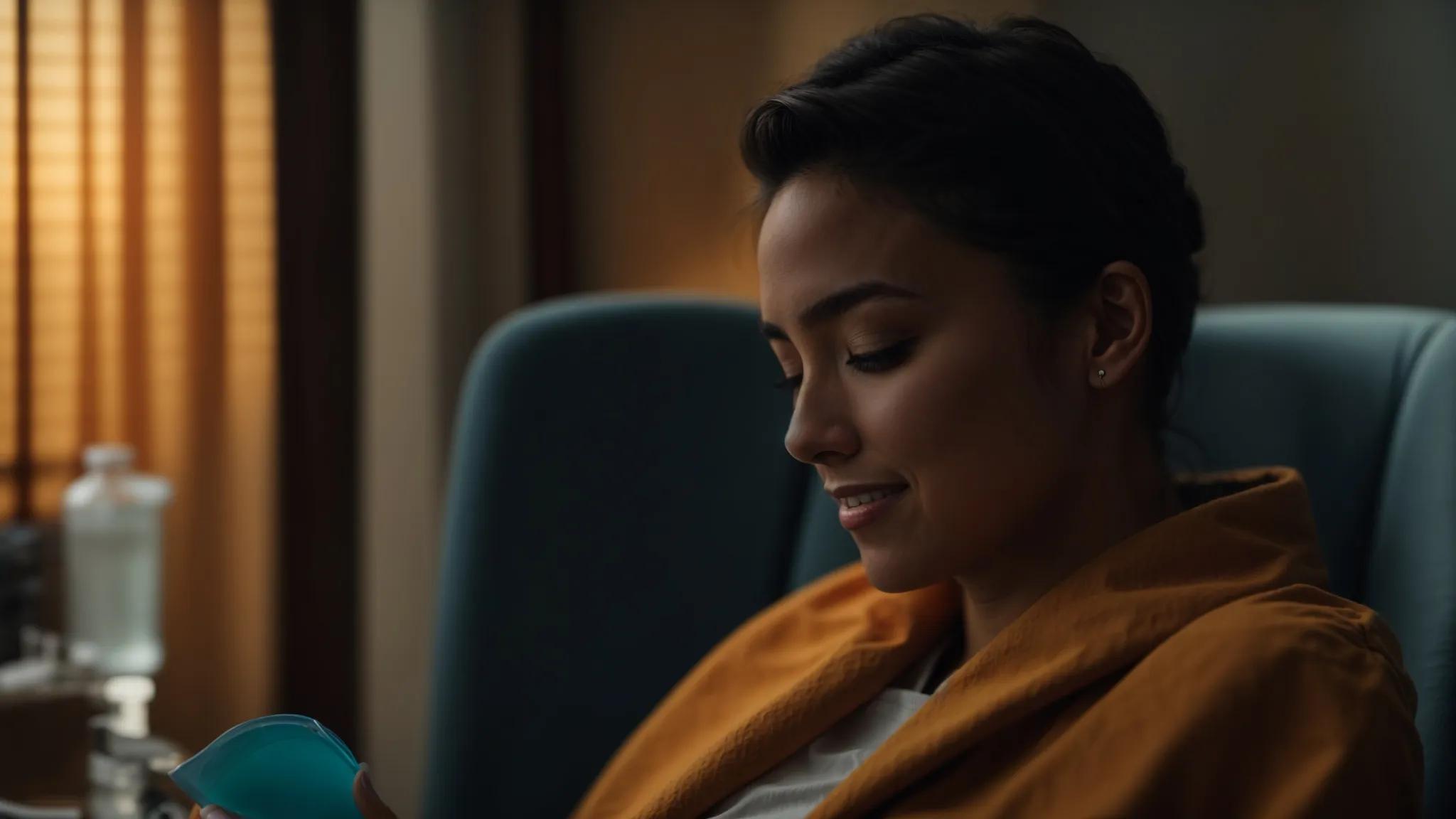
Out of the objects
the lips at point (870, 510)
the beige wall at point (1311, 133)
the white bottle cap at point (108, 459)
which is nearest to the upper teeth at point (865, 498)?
the lips at point (870, 510)

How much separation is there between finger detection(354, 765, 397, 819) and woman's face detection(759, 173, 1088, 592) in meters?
0.38

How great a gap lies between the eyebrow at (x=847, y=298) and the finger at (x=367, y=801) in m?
0.44

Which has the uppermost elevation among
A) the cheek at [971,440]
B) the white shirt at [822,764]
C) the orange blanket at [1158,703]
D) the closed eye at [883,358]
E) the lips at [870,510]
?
the closed eye at [883,358]

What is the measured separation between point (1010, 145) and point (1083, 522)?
0.29 metres

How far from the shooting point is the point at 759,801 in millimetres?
1047

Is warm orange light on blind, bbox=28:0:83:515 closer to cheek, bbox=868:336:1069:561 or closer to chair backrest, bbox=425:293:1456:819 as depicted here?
chair backrest, bbox=425:293:1456:819

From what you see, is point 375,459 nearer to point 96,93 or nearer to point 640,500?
point 96,93

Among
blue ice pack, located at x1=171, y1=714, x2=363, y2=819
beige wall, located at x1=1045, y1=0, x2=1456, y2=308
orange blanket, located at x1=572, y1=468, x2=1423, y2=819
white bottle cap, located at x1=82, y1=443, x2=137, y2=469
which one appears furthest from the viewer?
white bottle cap, located at x1=82, y1=443, x2=137, y2=469

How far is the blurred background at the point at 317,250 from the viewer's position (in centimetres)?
210

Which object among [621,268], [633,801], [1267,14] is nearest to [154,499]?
[621,268]

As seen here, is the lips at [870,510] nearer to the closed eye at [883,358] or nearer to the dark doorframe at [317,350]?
the closed eye at [883,358]

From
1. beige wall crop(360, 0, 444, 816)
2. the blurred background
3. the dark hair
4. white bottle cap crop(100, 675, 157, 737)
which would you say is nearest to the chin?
the dark hair

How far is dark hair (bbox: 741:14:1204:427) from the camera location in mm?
914

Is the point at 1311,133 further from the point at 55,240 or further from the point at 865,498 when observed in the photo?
the point at 55,240
